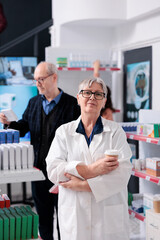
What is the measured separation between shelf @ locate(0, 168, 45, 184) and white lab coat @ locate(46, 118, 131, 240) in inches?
6.9

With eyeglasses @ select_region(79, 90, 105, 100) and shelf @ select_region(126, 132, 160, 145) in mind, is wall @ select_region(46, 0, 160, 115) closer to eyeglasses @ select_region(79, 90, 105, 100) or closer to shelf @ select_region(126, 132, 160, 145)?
shelf @ select_region(126, 132, 160, 145)

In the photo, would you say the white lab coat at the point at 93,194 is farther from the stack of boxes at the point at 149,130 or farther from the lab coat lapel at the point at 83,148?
the stack of boxes at the point at 149,130

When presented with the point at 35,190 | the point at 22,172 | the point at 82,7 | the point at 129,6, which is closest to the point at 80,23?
the point at 82,7

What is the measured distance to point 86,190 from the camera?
2.58 metres

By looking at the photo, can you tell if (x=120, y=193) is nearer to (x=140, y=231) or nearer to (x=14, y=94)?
(x=140, y=231)

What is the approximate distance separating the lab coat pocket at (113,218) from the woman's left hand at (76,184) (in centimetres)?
23

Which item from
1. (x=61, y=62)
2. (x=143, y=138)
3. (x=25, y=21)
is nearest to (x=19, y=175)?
(x=143, y=138)

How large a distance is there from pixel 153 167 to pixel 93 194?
1.45 meters

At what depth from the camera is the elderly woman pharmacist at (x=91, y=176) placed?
2566 millimetres

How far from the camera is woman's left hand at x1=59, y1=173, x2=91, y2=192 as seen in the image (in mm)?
2564

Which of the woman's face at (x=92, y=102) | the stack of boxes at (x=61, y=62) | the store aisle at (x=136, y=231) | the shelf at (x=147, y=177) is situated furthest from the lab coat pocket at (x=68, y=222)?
the stack of boxes at (x=61, y=62)

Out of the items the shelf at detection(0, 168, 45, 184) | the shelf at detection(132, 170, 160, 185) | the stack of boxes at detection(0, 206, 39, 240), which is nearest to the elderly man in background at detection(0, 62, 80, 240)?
the stack of boxes at detection(0, 206, 39, 240)

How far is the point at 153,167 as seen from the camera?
3.91 meters

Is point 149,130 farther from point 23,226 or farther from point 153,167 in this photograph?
point 23,226
